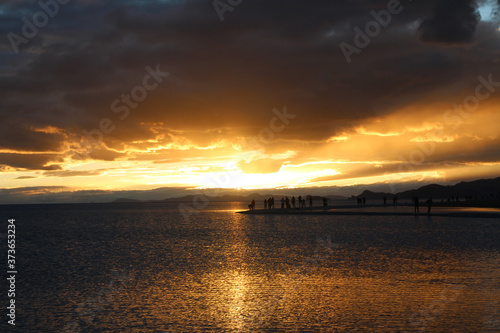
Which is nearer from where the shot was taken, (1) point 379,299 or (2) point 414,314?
(2) point 414,314

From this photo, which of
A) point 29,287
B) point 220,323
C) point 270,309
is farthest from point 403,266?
point 29,287

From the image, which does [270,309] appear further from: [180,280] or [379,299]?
[180,280]

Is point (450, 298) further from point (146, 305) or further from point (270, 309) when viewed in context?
point (146, 305)

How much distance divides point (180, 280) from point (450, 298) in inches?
449

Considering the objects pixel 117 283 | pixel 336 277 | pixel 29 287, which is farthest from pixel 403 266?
pixel 29 287

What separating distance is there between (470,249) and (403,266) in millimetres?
8180

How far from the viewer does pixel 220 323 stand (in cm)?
1322

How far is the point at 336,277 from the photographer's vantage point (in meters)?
19.9

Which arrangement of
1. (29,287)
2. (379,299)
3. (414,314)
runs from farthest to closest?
1. (29,287)
2. (379,299)
3. (414,314)

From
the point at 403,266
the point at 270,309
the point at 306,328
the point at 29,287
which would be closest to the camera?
the point at 306,328

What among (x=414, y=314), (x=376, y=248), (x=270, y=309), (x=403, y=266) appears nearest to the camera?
(x=414, y=314)

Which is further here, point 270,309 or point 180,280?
point 180,280

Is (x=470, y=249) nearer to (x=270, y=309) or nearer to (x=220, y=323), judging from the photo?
(x=270, y=309)

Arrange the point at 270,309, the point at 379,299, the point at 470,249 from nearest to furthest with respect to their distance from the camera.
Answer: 1. the point at 270,309
2. the point at 379,299
3. the point at 470,249
